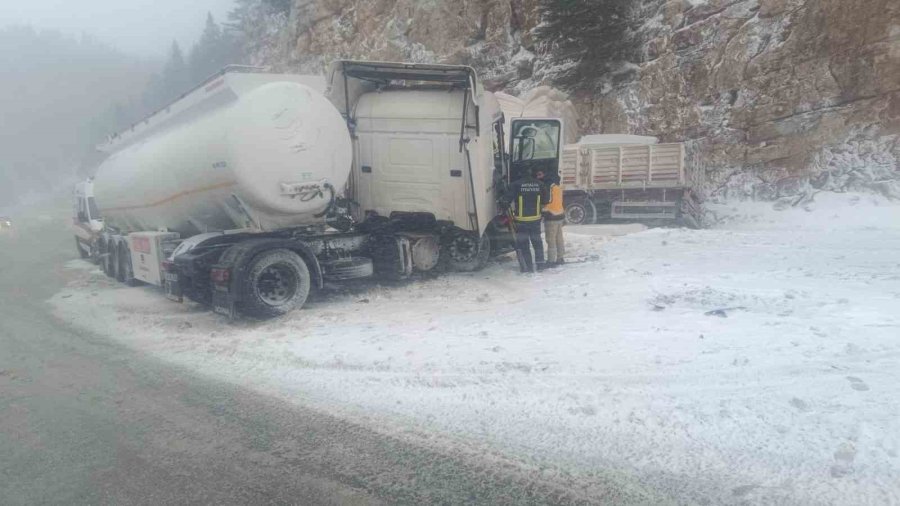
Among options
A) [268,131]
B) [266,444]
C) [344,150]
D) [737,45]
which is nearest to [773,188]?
[737,45]

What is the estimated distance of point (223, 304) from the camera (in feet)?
25.7

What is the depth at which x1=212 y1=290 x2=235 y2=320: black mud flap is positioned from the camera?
25.4 ft

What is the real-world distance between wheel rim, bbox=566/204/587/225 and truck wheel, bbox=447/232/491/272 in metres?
6.77

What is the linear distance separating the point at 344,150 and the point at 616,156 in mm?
9312

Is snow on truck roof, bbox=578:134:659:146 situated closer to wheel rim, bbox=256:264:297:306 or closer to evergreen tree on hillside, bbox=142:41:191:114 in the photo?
wheel rim, bbox=256:264:297:306

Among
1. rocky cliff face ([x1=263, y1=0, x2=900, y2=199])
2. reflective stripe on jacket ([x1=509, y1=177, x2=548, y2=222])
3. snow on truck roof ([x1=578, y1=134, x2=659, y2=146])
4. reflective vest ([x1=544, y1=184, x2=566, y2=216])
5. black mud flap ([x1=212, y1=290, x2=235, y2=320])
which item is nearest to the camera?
black mud flap ([x1=212, y1=290, x2=235, y2=320])

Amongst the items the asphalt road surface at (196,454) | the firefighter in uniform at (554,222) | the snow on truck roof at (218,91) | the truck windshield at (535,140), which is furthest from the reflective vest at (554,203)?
the asphalt road surface at (196,454)

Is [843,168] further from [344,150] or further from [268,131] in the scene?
[268,131]

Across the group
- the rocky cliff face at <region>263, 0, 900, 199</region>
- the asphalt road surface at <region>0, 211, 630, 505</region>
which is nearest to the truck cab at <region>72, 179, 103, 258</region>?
the asphalt road surface at <region>0, 211, 630, 505</region>

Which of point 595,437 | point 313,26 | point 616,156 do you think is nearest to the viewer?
point 595,437

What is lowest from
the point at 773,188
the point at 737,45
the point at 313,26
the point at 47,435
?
the point at 47,435

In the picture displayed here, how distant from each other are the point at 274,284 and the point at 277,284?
0.13 feet

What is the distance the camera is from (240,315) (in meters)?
8.07

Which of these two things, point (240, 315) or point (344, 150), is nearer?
point (240, 315)
